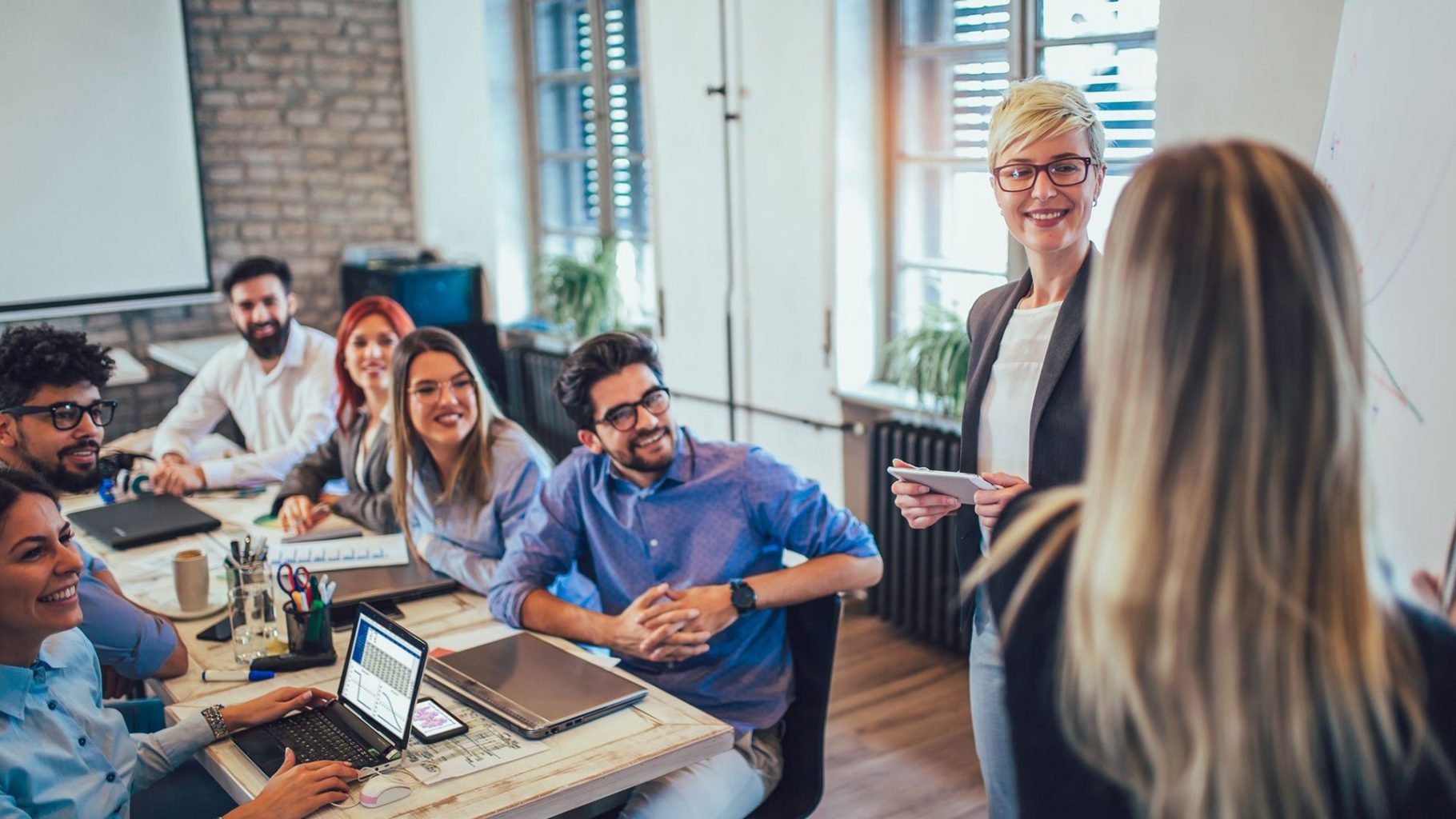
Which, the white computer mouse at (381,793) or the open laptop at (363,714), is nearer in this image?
the white computer mouse at (381,793)

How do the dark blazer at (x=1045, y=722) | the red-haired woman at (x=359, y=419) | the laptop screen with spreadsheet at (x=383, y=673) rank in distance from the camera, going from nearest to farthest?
the dark blazer at (x=1045, y=722)
the laptop screen with spreadsheet at (x=383, y=673)
the red-haired woman at (x=359, y=419)

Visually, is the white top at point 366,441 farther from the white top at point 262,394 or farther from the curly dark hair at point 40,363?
the curly dark hair at point 40,363

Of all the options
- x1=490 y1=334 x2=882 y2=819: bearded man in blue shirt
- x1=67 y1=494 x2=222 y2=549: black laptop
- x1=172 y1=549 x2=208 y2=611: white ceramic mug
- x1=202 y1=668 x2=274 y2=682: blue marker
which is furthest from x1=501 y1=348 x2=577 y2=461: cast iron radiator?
x1=202 y1=668 x2=274 y2=682: blue marker

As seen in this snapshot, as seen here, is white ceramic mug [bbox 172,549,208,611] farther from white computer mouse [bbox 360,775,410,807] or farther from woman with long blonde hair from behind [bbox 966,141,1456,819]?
woman with long blonde hair from behind [bbox 966,141,1456,819]

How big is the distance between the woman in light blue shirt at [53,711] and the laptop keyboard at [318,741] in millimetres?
60

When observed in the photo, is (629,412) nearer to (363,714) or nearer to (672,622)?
(672,622)

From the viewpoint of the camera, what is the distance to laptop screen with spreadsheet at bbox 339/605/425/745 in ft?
6.38

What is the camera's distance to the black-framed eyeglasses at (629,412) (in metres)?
2.47

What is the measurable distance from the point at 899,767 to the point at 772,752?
1.24 meters

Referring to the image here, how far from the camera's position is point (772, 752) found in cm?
237

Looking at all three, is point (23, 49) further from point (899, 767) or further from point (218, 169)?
point (899, 767)

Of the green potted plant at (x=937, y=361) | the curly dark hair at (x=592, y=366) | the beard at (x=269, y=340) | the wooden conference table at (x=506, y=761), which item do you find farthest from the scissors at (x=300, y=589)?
the green potted plant at (x=937, y=361)

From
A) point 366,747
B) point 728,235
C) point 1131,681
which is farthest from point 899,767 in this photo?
point 1131,681

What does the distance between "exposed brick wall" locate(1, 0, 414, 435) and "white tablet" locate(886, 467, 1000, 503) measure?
16.6ft
